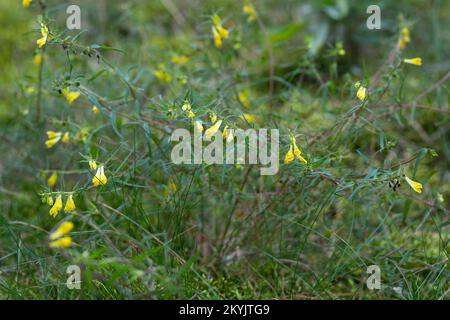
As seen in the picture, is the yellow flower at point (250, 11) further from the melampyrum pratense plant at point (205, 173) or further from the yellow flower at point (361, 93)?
the yellow flower at point (361, 93)

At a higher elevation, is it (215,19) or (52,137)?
(215,19)

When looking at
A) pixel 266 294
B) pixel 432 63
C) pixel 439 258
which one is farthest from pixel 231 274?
pixel 432 63

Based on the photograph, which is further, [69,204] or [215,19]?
[215,19]

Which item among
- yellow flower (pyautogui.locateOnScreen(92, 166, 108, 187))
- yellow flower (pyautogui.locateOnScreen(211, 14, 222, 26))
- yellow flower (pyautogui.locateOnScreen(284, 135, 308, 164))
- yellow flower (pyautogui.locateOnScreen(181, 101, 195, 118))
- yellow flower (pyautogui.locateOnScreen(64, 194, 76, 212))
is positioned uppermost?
yellow flower (pyautogui.locateOnScreen(211, 14, 222, 26))

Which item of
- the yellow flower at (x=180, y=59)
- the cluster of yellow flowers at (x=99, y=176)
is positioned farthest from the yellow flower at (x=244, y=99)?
the cluster of yellow flowers at (x=99, y=176)

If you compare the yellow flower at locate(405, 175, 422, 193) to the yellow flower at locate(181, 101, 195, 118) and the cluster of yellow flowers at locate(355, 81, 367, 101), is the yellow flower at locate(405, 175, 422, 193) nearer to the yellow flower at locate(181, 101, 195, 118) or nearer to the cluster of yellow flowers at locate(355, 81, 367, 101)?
the cluster of yellow flowers at locate(355, 81, 367, 101)

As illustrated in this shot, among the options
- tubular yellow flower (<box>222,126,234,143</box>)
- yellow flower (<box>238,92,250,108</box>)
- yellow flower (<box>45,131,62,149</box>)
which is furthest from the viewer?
yellow flower (<box>238,92,250,108</box>)

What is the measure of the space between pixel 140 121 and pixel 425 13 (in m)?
2.02

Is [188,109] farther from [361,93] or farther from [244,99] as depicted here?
[244,99]

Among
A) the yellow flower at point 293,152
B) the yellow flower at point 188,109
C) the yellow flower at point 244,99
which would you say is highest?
the yellow flower at point 244,99

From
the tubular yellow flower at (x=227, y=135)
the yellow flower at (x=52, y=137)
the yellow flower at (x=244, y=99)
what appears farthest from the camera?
the yellow flower at (x=244, y=99)

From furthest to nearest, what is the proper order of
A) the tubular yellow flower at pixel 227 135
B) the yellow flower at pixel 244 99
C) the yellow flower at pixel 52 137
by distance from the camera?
the yellow flower at pixel 244 99
the yellow flower at pixel 52 137
the tubular yellow flower at pixel 227 135

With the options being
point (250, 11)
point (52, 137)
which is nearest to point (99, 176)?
point (52, 137)

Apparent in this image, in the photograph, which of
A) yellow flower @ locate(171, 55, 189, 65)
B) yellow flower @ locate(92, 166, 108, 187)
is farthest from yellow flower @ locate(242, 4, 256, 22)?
yellow flower @ locate(92, 166, 108, 187)
